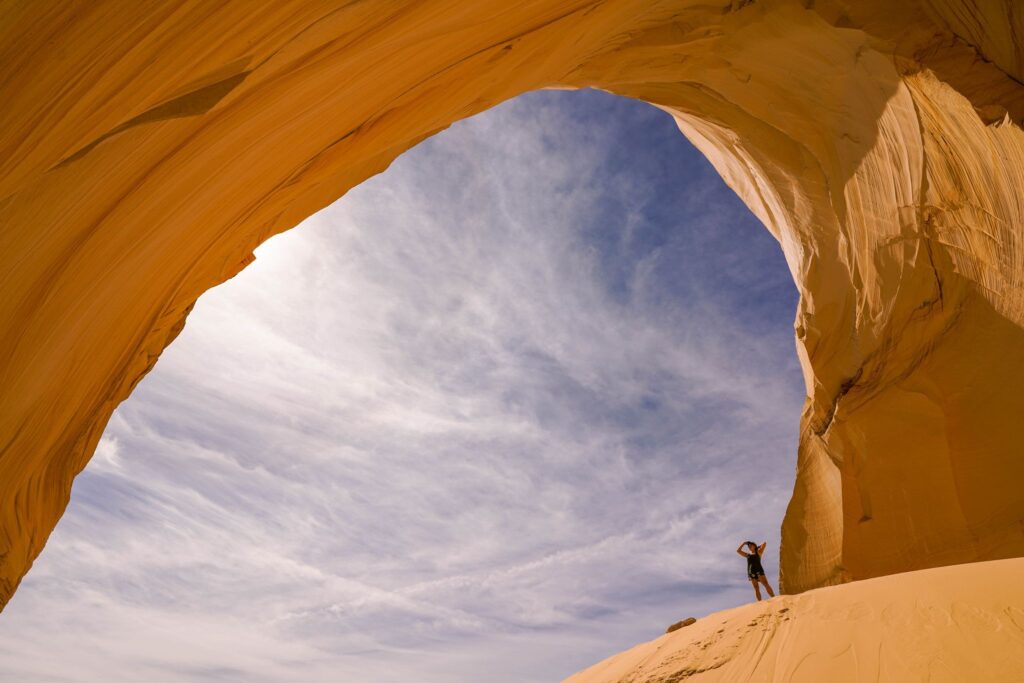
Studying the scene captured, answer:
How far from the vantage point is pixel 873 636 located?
17.7ft

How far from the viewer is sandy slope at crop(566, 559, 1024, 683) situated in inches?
187

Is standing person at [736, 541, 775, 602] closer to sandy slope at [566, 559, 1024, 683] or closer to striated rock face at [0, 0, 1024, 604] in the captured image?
striated rock face at [0, 0, 1024, 604]

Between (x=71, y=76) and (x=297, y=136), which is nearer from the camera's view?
(x=71, y=76)

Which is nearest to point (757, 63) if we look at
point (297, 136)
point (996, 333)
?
point (996, 333)

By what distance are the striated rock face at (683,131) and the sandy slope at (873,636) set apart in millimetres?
3251

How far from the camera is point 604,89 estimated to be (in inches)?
424

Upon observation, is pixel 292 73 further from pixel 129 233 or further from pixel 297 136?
pixel 129 233

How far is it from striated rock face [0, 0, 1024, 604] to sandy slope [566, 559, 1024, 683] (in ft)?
10.7

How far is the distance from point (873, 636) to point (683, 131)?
11.0 m

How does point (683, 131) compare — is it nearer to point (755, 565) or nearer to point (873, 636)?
point (755, 565)

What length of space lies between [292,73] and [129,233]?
162 cm

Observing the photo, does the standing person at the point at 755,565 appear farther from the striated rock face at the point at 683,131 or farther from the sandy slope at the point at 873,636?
the sandy slope at the point at 873,636

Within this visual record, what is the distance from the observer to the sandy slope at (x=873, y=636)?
4758mm

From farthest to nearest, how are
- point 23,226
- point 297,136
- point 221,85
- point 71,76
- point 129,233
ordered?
point 297,136
point 129,233
point 221,85
point 23,226
point 71,76
